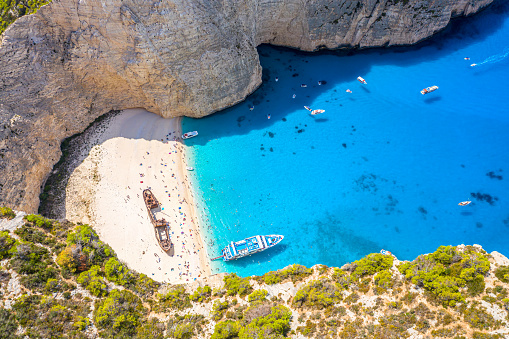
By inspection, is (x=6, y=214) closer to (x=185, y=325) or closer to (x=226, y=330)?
(x=185, y=325)

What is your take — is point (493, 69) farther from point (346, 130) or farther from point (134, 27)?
point (134, 27)

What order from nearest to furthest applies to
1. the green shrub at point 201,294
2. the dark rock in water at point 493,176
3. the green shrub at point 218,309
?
the green shrub at point 218,309 → the green shrub at point 201,294 → the dark rock in water at point 493,176

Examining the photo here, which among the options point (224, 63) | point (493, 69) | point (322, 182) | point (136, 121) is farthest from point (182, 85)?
point (493, 69)

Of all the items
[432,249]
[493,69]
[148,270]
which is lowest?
[432,249]

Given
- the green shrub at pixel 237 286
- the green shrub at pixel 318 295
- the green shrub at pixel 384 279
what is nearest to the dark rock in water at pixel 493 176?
the green shrub at pixel 384 279

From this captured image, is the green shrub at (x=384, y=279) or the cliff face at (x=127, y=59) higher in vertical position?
the cliff face at (x=127, y=59)

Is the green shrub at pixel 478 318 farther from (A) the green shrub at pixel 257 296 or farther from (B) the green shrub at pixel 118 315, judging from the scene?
(B) the green shrub at pixel 118 315
